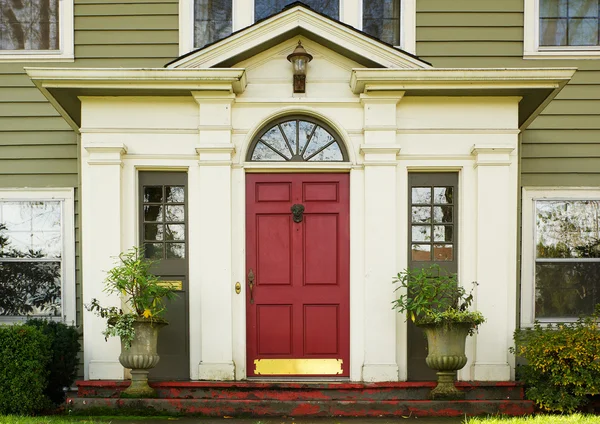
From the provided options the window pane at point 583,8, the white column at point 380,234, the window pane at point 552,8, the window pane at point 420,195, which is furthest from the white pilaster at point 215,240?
the window pane at point 583,8

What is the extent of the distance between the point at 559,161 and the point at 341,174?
309 centimetres

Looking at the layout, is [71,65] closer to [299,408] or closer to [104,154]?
[104,154]

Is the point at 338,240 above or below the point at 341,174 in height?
below

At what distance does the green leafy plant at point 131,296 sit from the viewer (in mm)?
5195

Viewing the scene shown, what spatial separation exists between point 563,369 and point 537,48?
4086 mm

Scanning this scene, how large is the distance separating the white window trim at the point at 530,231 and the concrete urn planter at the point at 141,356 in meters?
4.51

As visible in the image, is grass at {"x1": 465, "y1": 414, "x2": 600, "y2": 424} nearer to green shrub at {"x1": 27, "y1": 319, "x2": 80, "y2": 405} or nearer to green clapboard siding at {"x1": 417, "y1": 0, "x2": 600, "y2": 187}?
green clapboard siding at {"x1": 417, "y1": 0, "x2": 600, "y2": 187}

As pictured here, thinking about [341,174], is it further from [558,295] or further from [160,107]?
[558,295]

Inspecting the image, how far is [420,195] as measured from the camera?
232 inches

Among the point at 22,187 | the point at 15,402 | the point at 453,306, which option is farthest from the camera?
the point at 22,187

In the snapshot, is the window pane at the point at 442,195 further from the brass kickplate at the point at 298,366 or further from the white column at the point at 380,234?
the brass kickplate at the point at 298,366

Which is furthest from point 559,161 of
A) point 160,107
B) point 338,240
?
point 160,107

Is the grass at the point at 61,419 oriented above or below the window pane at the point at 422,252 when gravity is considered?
below

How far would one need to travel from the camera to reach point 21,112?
6953 mm
